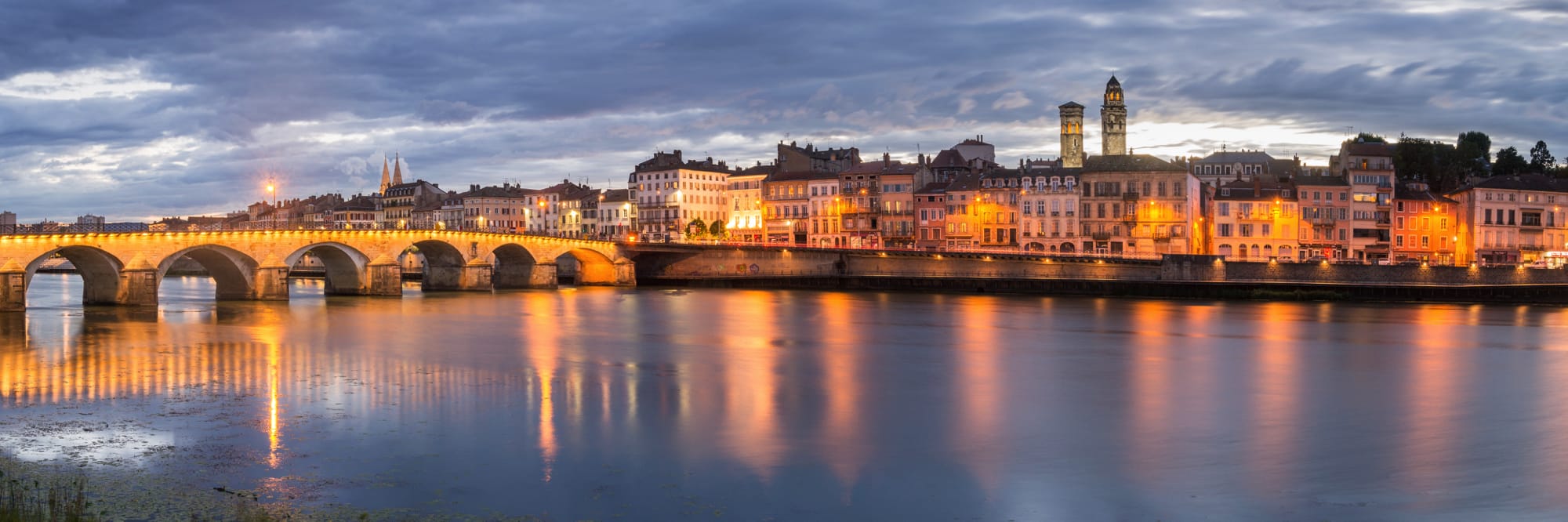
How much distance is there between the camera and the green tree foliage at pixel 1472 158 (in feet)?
304

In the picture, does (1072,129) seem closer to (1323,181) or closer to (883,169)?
(883,169)

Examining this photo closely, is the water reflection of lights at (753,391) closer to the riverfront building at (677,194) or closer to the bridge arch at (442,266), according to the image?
the bridge arch at (442,266)

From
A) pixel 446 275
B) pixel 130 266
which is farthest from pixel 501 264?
pixel 130 266

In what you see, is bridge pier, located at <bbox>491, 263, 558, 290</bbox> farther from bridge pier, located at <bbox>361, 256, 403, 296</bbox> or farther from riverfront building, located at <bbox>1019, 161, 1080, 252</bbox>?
riverfront building, located at <bbox>1019, 161, 1080, 252</bbox>

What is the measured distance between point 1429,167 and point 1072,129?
110 feet

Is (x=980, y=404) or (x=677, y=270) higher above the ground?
(x=677, y=270)

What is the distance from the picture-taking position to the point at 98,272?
5484 cm

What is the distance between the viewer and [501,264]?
79938 millimetres

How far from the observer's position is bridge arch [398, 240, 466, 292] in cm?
7288

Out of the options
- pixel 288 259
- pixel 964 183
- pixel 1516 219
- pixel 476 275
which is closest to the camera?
pixel 288 259

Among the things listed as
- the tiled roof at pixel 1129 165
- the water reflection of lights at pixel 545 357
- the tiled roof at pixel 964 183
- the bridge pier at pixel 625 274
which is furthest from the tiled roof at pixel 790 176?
the water reflection of lights at pixel 545 357

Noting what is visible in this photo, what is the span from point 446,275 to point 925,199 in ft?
111

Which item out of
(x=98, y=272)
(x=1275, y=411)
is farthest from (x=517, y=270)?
(x=1275, y=411)

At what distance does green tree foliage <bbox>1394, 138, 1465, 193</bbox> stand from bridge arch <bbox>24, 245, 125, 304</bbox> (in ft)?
270
